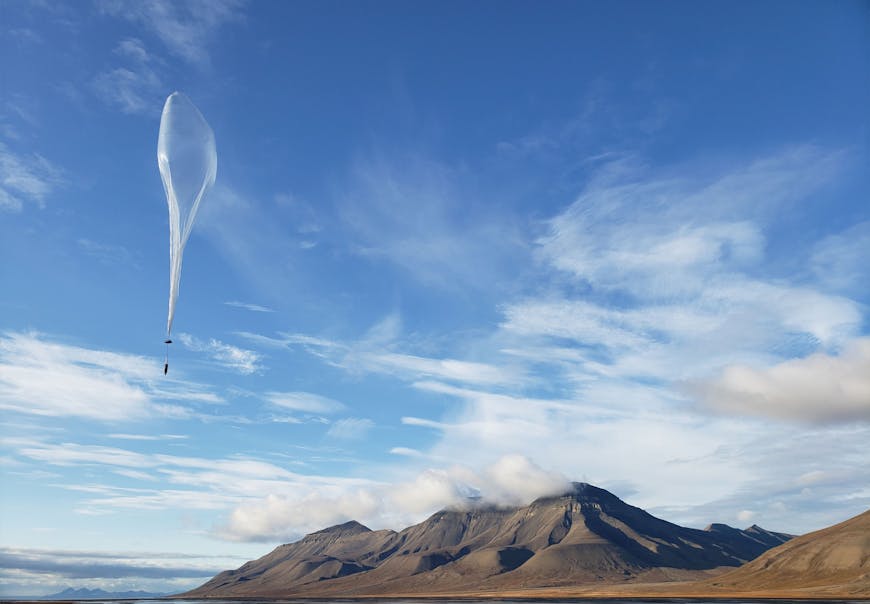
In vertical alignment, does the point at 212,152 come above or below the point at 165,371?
above

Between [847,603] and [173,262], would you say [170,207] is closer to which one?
[173,262]

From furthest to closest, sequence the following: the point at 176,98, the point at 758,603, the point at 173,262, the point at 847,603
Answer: the point at 758,603
the point at 847,603
the point at 173,262
the point at 176,98

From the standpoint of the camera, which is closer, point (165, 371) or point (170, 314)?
point (170, 314)

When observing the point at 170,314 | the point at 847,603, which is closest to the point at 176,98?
the point at 170,314

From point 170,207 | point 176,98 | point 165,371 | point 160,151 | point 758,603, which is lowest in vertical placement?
point 758,603

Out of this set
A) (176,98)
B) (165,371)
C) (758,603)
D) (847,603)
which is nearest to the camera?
(176,98)

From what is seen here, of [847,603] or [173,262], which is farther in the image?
[847,603]

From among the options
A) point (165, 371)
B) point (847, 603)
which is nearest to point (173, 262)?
point (165, 371)

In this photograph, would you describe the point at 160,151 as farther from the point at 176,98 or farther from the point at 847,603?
the point at 847,603

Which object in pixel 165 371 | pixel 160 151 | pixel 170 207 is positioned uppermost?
pixel 160 151
